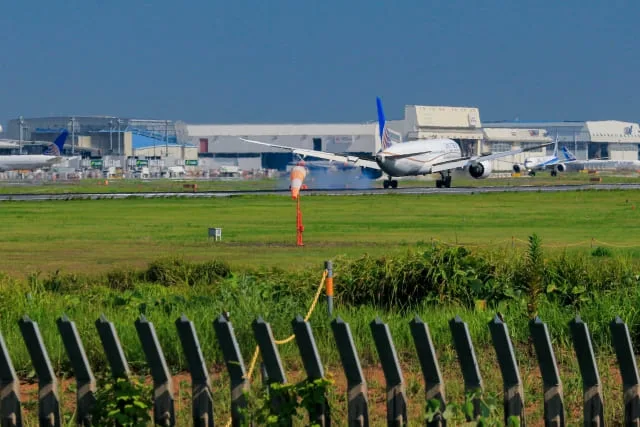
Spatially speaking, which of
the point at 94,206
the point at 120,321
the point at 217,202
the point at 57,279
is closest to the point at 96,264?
the point at 57,279

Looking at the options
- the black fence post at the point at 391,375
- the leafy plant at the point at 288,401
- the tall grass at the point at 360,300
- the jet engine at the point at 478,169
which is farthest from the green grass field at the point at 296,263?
the jet engine at the point at 478,169

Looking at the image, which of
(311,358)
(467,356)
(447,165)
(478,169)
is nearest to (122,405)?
(311,358)

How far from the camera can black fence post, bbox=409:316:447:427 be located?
30.4ft

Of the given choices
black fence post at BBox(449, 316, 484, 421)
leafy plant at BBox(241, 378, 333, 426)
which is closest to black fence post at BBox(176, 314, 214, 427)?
leafy plant at BBox(241, 378, 333, 426)

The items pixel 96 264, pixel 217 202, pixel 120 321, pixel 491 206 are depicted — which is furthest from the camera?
pixel 217 202

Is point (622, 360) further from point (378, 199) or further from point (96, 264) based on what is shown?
point (378, 199)

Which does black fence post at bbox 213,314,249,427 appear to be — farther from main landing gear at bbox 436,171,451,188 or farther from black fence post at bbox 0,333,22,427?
main landing gear at bbox 436,171,451,188

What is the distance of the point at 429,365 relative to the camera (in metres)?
9.46

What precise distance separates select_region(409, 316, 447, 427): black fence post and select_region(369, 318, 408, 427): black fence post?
7.7 inches

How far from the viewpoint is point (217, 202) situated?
73.4 metres

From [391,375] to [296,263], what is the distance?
2322 centimetres

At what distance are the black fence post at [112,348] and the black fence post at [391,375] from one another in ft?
6.52

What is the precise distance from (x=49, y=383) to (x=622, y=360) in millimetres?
4518

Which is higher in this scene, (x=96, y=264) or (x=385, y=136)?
(x=385, y=136)
